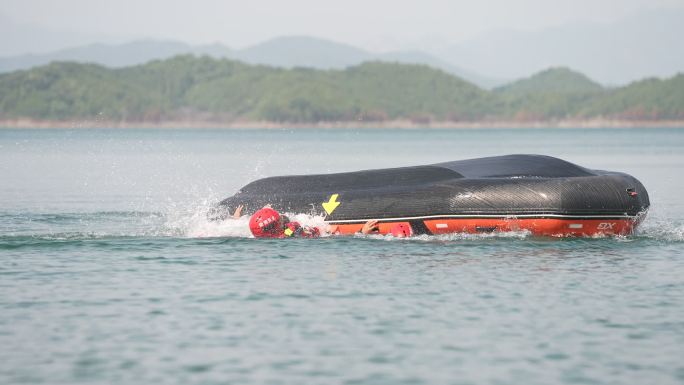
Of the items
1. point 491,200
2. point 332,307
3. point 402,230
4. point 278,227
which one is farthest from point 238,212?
point 332,307

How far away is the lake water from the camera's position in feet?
32.9

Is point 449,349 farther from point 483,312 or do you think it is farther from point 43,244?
point 43,244

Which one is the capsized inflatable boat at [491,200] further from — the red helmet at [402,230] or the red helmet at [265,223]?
the red helmet at [265,223]

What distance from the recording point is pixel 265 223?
17.8m

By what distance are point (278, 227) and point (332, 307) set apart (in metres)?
5.51

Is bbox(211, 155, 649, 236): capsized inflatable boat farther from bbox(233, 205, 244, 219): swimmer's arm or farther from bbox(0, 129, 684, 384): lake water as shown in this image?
bbox(233, 205, 244, 219): swimmer's arm

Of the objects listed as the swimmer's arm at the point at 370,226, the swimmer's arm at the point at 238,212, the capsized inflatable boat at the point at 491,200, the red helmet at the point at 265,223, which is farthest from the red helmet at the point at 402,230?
the swimmer's arm at the point at 238,212

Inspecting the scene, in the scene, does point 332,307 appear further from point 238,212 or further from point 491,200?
point 238,212

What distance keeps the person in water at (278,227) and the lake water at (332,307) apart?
0.90 ft

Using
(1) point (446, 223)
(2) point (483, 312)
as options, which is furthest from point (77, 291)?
(1) point (446, 223)

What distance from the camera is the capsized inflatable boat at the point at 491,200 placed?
17047 millimetres

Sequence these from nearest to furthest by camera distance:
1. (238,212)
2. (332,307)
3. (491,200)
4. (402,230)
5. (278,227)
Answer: (332,307) → (491,200) → (402,230) → (278,227) → (238,212)

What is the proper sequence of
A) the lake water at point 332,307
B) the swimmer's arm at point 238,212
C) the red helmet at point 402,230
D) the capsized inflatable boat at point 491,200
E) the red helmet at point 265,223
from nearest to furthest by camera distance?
the lake water at point 332,307, the capsized inflatable boat at point 491,200, the red helmet at point 402,230, the red helmet at point 265,223, the swimmer's arm at point 238,212

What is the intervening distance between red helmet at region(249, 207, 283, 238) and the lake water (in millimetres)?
340
